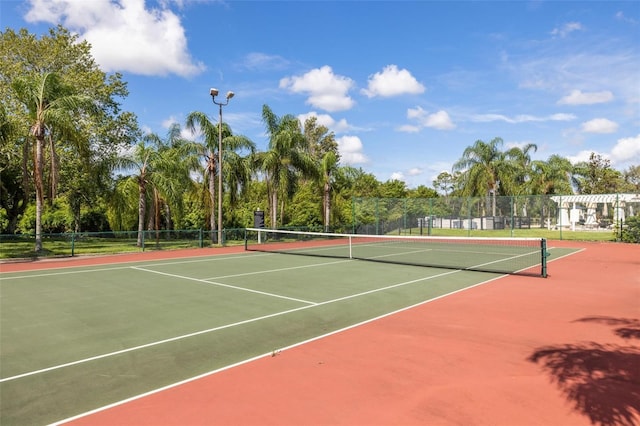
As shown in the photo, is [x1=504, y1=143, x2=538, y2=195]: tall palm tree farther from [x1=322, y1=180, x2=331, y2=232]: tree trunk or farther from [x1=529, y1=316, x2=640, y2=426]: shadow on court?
[x1=529, y1=316, x2=640, y2=426]: shadow on court

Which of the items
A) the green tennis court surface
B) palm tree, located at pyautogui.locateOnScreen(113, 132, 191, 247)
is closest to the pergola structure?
the green tennis court surface

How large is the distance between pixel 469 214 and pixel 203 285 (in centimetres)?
2834

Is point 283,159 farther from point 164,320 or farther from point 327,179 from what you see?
point 164,320

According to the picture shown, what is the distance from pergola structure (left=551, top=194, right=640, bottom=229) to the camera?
32.0 meters

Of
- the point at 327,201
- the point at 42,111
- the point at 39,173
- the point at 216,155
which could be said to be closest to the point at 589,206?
the point at 327,201

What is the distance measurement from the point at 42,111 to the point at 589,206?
1818 inches

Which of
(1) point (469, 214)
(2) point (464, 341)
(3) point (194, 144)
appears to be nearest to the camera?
(2) point (464, 341)

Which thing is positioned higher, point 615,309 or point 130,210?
point 130,210

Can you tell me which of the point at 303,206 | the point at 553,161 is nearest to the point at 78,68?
the point at 303,206

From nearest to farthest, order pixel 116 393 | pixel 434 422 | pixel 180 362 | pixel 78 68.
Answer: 1. pixel 434 422
2. pixel 116 393
3. pixel 180 362
4. pixel 78 68

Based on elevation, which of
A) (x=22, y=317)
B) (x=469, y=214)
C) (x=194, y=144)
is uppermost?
(x=194, y=144)

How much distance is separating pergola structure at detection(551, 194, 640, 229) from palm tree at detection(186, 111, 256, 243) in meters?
24.8

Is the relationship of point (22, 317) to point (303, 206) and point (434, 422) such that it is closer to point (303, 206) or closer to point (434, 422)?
point (434, 422)

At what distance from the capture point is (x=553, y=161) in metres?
47.6
